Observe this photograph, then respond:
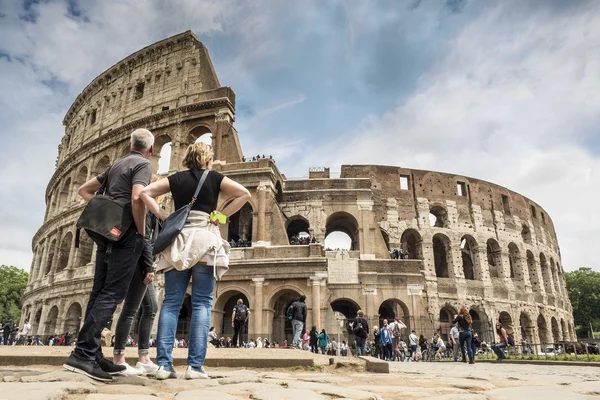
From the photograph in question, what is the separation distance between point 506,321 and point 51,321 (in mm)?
26336

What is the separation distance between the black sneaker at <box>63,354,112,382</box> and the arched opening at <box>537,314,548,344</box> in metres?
30.1

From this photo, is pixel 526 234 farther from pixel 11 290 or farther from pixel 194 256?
pixel 11 290

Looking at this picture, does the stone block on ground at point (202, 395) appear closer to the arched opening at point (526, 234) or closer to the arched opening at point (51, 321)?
the arched opening at point (51, 321)

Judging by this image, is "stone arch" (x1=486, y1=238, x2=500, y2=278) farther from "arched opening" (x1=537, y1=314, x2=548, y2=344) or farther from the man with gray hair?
the man with gray hair

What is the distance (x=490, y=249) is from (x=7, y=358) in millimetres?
27928

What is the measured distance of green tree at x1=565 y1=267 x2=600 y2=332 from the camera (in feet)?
142

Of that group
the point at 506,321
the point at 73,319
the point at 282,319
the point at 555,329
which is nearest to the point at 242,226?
the point at 282,319

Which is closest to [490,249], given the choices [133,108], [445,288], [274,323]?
[445,288]

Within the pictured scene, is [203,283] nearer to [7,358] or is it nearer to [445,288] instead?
[7,358]

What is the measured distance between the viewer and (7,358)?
463 centimetres

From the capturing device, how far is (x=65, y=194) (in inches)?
1117

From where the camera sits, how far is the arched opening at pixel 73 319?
72.2 ft

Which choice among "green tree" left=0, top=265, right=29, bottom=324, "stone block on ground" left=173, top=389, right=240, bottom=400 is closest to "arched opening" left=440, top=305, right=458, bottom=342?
"stone block on ground" left=173, top=389, right=240, bottom=400

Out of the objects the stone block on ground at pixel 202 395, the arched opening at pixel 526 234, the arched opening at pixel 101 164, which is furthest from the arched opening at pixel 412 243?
the stone block on ground at pixel 202 395
